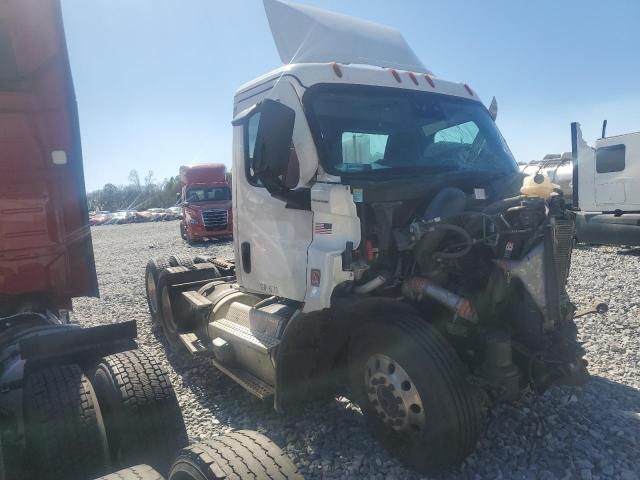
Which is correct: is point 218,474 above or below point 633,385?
above

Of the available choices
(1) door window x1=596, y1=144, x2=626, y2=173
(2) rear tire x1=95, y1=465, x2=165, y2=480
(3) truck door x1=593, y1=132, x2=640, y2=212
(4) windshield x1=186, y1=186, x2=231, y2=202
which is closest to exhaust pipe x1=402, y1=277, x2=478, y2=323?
(2) rear tire x1=95, y1=465, x2=165, y2=480

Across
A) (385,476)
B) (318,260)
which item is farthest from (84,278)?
(385,476)

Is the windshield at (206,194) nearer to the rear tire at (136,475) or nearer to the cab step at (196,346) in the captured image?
the cab step at (196,346)

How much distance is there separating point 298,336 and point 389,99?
1943 millimetres

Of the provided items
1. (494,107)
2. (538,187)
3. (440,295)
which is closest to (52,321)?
(440,295)

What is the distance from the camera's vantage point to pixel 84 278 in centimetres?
423

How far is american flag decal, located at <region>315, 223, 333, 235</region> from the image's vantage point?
3.34 m

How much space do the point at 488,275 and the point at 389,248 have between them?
657mm

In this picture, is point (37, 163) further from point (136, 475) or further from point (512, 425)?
point (512, 425)

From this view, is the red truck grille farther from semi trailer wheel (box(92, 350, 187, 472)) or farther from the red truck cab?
semi trailer wheel (box(92, 350, 187, 472))

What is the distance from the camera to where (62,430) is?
2.71m

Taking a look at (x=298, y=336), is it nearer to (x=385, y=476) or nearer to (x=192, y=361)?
(x=385, y=476)

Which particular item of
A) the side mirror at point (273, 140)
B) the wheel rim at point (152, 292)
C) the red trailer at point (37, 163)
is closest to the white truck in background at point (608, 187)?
the wheel rim at point (152, 292)

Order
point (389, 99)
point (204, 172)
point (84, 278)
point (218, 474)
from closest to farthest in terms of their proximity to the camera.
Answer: point (218, 474)
point (389, 99)
point (84, 278)
point (204, 172)
